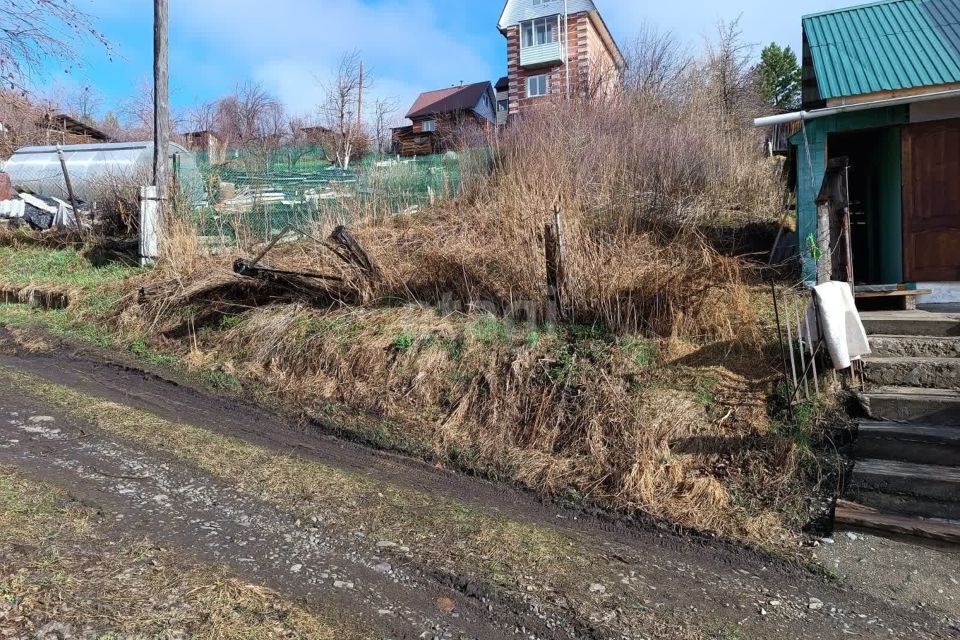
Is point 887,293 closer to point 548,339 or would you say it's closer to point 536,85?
point 548,339

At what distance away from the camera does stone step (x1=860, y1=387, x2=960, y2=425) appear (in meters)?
5.00

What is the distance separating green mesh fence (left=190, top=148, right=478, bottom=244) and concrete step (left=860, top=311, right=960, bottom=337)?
7.58m

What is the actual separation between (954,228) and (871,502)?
526 cm

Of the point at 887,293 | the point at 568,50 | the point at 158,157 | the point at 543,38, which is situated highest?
the point at 543,38

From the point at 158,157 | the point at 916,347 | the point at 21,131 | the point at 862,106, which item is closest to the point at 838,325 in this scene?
the point at 916,347

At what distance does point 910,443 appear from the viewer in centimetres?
485

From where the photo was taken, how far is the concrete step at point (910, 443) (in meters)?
4.73

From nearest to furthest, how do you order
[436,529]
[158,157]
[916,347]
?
[436,529]
[916,347]
[158,157]

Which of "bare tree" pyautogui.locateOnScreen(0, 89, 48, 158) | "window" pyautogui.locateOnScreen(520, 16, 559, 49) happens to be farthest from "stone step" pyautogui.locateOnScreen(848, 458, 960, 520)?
"window" pyautogui.locateOnScreen(520, 16, 559, 49)

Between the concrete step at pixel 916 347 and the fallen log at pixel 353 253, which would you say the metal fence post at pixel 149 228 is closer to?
the fallen log at pixel 353 253

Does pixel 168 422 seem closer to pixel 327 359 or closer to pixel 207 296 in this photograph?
pixel 327 359

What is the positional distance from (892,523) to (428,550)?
3.07m

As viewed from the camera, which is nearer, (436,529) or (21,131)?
(436,529)

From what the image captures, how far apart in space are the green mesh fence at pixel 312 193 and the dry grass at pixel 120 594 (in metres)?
7.34
